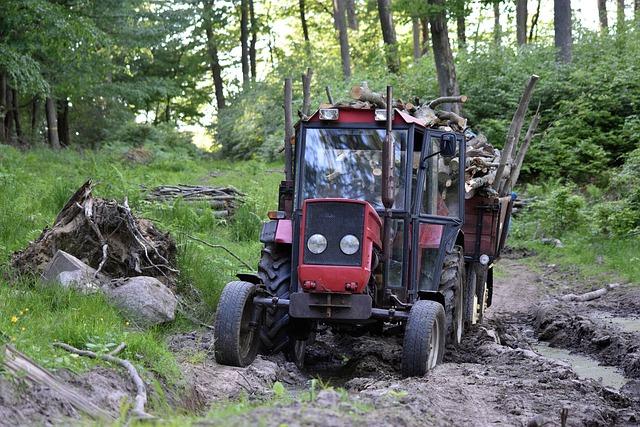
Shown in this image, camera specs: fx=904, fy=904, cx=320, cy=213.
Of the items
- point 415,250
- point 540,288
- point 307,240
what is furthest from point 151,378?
point 540,288

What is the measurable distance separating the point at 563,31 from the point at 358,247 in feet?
69.0

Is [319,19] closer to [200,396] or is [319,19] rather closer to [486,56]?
[486,56]

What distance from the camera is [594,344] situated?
10.2m

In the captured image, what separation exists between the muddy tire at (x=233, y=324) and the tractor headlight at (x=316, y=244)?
0.73 m

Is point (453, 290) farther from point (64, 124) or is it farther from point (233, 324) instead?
point (64, 124)

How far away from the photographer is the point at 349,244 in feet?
25.8

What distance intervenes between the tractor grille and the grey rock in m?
2.08

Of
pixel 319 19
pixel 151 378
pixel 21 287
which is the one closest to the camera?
pixel 151 378

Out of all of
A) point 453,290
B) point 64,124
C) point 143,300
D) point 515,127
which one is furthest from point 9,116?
point 453,290

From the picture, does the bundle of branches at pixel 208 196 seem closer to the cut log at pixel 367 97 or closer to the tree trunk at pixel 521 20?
the cut log at pixel 367 97

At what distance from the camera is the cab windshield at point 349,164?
875 centimetres

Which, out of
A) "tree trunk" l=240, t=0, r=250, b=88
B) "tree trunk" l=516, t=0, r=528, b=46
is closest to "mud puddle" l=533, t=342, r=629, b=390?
"tree trunk" l=516, t=0, r=528, b=46

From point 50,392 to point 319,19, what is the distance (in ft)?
142

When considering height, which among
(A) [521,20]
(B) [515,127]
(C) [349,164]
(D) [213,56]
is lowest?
(C) [349,164]
